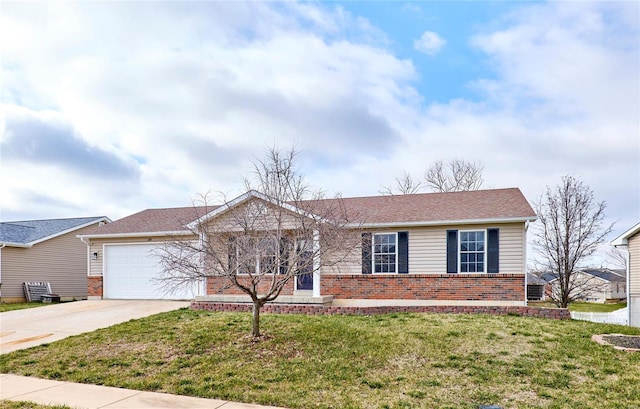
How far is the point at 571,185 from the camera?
818 inches

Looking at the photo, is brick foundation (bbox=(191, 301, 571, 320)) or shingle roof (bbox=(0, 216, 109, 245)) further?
shingle roof (bbox=(0, 216, 109, 245))

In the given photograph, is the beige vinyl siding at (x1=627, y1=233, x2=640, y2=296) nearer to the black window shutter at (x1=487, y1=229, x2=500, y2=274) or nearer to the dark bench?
the black window shutter at (x1=487, y1=229, x2=500, y2=274)

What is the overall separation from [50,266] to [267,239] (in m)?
17.3

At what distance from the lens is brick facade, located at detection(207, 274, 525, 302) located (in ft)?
45.3

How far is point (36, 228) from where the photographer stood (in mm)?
23781

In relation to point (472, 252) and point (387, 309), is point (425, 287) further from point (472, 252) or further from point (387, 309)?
point (387, 309)

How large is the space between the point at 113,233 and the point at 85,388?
11800 mm

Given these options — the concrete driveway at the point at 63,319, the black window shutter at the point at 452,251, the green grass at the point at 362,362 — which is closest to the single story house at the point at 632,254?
the black window shutter at the point at 452,251

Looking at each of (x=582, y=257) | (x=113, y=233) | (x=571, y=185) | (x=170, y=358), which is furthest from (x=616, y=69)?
(x=113, y=233)

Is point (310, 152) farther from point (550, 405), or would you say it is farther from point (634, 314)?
point (634, 314)

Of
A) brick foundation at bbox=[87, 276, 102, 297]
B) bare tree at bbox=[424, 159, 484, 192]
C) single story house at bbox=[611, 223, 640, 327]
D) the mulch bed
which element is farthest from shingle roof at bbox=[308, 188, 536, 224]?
bare tree at bbox=[424, 159, 484, 192]

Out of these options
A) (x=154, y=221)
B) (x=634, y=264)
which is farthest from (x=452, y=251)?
(x=154, y=221)

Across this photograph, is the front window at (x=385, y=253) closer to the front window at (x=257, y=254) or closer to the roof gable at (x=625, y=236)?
the front window at (x=257, y=254)

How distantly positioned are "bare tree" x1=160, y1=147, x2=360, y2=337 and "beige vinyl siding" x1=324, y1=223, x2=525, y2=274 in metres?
3.78
